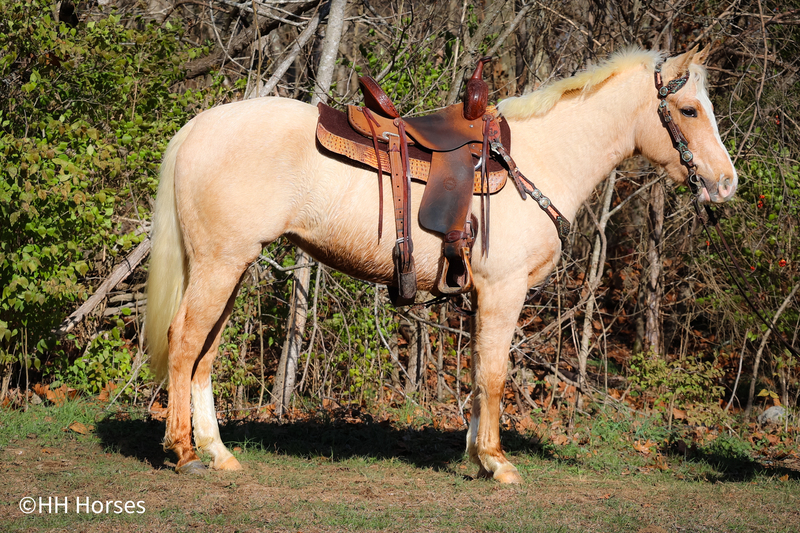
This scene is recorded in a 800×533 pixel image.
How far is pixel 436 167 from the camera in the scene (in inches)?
155

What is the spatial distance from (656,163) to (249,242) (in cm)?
251

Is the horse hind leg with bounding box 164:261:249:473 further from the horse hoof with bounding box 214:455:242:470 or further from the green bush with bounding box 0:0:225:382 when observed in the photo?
the green bush with bounding box 0:0:225:382

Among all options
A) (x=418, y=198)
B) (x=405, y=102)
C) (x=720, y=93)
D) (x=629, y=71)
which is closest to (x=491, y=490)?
(x=418, y=198)

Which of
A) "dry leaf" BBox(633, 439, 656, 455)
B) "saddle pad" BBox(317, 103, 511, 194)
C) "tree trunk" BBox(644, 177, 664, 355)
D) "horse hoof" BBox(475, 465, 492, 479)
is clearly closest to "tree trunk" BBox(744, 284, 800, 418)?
"tree trunk" BBox(644, 177, 664, 355)

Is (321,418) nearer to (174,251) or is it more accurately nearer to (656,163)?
(174,251)

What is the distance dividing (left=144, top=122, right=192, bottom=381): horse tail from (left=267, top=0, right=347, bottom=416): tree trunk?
1.79 metres

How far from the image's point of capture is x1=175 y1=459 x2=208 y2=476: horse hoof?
3.86 metres

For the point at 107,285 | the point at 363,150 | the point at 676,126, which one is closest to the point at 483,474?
the point at 363,150

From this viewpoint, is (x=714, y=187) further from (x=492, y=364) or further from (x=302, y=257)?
(x=302, y=257)

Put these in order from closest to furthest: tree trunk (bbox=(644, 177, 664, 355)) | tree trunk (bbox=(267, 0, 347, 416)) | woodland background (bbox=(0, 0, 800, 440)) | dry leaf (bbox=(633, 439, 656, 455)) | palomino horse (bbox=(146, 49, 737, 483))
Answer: palomino horse (bbox=(146, 49, 737, 483)), woodland background (bbox=(0, 0, 800, 440)), dry leaf (bbox=(633, 439, 656, 455)), tree trunk (bbox=(267, 0, 347, 416)), tree trunk (bbox=(644, 177, 664, 355))

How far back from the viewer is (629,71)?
4.27 metres

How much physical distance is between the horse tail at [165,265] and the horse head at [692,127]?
9.27ft

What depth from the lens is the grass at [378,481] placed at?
3.27 m

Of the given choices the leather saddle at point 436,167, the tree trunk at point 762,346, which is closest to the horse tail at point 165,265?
the leather saddle at point 436,167
